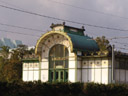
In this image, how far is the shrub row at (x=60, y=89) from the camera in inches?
1095

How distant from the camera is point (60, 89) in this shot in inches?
1176

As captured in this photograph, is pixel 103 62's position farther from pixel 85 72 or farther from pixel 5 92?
pixel 5 92

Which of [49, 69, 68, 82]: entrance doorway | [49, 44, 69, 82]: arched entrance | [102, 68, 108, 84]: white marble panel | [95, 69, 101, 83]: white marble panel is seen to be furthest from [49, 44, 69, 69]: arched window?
[102, 68, 108, 84]: white marble panel

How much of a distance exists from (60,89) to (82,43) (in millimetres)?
12651

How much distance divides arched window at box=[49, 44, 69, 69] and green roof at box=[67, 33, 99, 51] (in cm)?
212

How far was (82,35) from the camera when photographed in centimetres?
4516

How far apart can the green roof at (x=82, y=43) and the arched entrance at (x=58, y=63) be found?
2.12 m

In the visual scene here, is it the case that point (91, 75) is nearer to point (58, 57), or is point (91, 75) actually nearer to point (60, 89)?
point (58, 57)

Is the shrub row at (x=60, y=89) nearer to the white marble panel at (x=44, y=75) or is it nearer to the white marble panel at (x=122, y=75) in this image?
the white marble panel at (x=122, y=75)

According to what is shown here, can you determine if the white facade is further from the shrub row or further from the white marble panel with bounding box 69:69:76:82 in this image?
the shrub row

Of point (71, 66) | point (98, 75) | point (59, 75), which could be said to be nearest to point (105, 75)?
point (98, 75)

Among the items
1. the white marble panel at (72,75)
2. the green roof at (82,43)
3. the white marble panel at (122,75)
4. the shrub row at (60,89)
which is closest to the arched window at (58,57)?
the white marble panel at (72,75)

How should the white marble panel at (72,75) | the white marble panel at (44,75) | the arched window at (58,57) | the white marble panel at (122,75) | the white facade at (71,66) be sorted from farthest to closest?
the white marble panel at (44,75)
the arched window at (58,57)
the white marble panel at (72,75)
the white marble panel at (122,75)
the white facade at (71,66)

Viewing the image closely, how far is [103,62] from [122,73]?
3645 mm
